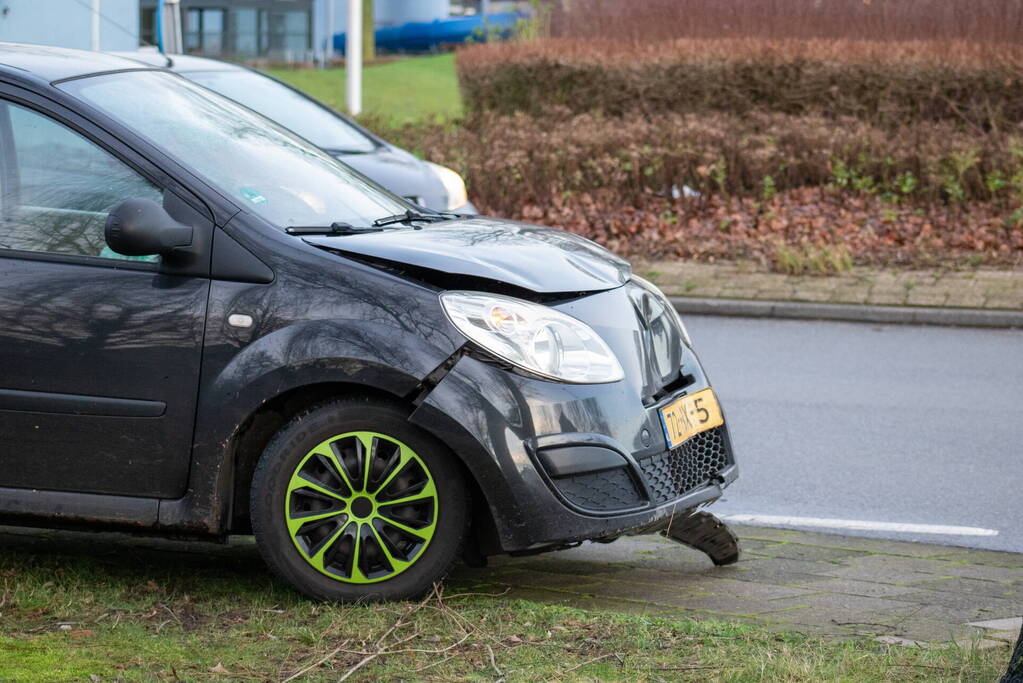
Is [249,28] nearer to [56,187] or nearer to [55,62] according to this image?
[55,62]

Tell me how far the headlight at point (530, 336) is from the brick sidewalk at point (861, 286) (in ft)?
22.9

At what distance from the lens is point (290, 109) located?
10.8 m

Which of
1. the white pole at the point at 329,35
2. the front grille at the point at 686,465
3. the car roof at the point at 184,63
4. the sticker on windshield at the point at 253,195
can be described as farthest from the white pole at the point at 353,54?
the white pole at the point at 329,35

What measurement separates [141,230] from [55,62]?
96cm

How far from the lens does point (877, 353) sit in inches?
378

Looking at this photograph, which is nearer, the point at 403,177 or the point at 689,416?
the point at 689,416

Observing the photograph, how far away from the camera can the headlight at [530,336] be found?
424cm

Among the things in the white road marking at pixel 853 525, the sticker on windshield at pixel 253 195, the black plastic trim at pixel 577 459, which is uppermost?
the sticker on windshield at pixel 253 195

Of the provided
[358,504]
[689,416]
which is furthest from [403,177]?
[358,504]

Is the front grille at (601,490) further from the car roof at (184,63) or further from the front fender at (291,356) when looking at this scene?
the car roof at (184,63)

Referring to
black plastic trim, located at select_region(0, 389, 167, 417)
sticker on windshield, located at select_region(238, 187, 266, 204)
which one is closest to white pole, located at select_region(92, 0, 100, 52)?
sticker on windshield, located at select_region(238, 187, 266, 204)

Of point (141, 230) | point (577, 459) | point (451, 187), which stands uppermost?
point (141, 230)

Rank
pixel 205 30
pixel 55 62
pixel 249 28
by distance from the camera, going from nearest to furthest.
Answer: pixel 55 62
pixel 205 30
pixel 249 28

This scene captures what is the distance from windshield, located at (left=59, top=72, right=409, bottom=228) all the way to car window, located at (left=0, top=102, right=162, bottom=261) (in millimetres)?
145
